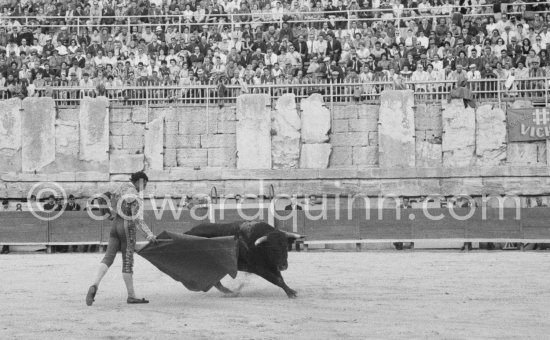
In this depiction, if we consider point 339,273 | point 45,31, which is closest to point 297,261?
point 339,273

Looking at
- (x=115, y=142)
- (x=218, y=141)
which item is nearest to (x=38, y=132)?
(x=115, y=142)

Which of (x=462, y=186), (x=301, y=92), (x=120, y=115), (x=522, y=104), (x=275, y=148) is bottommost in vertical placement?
(x=462, y=186)

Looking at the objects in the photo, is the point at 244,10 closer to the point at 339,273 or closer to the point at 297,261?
the point at 297,261

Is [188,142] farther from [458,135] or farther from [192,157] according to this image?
[458,135]

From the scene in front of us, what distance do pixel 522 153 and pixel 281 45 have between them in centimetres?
566

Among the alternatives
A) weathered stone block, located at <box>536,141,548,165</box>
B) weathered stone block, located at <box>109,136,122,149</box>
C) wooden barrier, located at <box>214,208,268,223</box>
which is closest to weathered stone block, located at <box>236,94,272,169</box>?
wooden barrier, located at <box>214,208,268,223</box>

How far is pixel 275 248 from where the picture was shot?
41.8ft

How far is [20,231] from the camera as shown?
73.3 ft

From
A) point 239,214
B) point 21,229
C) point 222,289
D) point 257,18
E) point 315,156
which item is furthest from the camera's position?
point 257,18

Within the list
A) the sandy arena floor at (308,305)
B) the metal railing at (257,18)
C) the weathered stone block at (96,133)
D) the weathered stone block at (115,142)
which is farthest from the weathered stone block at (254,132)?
the sandy arena floor at (308,305)

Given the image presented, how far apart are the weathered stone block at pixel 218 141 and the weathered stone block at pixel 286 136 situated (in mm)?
918

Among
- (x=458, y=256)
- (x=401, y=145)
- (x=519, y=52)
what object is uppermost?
(x=519, y=52)

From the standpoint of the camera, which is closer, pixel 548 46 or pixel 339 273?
pixel 339 273

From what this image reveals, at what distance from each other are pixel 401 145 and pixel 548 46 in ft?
12.1
